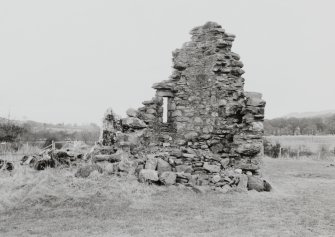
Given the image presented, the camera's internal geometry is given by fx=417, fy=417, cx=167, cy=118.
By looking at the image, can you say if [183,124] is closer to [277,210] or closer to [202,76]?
[202,76]

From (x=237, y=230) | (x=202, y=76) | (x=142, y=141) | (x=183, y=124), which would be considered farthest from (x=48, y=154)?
(x=237, y=230)

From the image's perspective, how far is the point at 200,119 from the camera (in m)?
14.1

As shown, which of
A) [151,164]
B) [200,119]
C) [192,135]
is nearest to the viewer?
[151,164]

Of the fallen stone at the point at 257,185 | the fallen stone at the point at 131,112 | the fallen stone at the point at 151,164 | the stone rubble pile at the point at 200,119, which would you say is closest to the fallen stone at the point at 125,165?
the fallen stone at the point at 151,164

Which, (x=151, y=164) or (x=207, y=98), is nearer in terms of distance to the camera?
(x=151, y=164)

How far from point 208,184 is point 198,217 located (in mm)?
3236

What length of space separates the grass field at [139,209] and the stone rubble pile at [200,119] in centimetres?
192

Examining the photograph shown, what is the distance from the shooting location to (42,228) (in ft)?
25.5

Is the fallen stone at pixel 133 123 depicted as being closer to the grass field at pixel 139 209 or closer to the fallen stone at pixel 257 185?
the grass field at pixel 139 209

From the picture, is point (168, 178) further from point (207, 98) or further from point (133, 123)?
point (207, 98)


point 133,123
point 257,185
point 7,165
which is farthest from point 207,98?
point 7,165

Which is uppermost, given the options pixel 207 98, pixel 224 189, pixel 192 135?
pixel 207 98

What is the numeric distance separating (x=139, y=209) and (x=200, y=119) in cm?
539

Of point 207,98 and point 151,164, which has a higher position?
point 207,98
